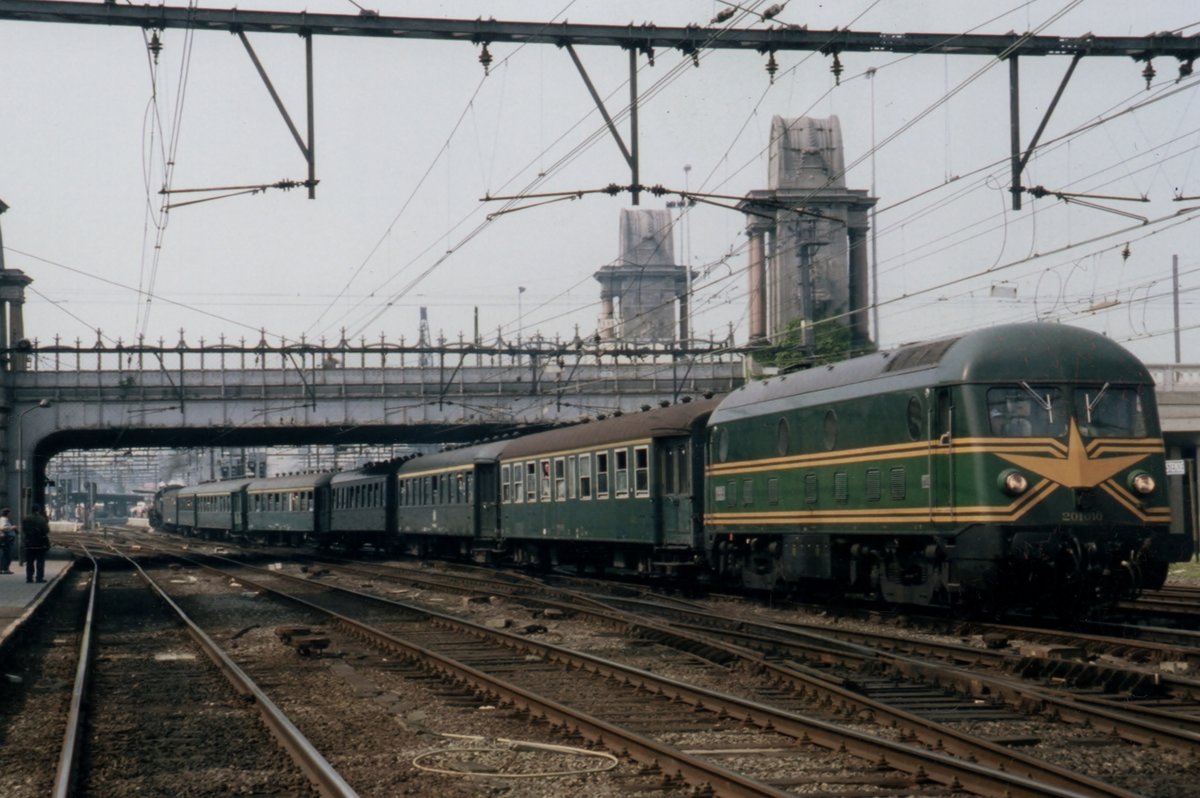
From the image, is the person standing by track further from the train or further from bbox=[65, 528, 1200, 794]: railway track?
bbox=[65, 528, 1200, 794]: railway track

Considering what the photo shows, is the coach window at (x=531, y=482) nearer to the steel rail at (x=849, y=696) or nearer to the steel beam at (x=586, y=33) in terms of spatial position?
the steel rail at (x=849, y=696)

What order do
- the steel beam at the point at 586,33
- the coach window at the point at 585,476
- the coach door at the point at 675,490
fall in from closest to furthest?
the steel beam at the point at 586,33, the coach door at the point at 675,490, the coach window at the point at 585,476

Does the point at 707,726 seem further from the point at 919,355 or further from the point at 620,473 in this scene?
the point at 620,473

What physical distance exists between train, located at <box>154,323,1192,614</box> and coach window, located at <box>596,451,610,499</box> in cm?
5

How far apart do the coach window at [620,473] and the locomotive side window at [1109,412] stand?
1149 cm

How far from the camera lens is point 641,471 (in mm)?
26125

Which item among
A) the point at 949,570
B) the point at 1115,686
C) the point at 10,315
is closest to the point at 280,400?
the point at 10,315

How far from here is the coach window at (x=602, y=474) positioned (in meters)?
28.0

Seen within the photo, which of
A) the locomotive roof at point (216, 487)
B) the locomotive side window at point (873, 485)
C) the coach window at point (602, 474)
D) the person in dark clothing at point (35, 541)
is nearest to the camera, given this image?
the locomotive side window at point (873, 485)

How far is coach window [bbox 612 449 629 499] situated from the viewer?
88.1ft

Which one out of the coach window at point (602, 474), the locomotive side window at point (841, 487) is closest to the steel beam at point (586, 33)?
the locomotive side window at point (841, 487)

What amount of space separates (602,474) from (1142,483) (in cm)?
1343

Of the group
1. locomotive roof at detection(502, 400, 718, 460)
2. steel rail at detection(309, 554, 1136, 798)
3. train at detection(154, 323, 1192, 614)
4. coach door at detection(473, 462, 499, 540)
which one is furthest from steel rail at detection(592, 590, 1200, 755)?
coach door at detection(473, 462, 499, 540)

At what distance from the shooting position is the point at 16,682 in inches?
590
